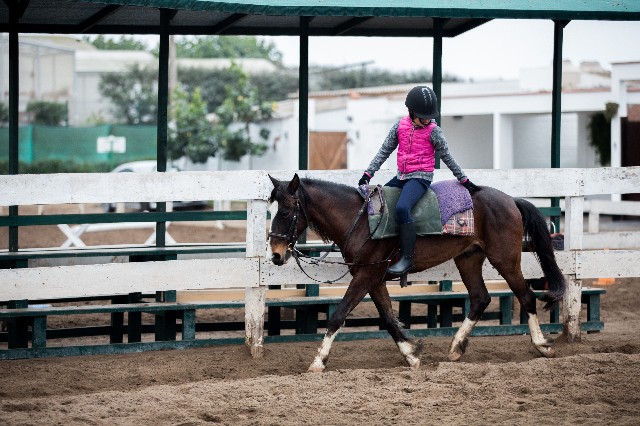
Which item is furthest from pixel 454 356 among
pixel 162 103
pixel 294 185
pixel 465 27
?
pixel 465 27

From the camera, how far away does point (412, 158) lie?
7.82 meters

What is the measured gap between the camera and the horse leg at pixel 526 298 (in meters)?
8.21

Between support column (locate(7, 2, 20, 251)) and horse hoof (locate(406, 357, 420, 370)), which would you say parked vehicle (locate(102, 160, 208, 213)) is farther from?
horse hoof (locate(406, 357, 420, 370))

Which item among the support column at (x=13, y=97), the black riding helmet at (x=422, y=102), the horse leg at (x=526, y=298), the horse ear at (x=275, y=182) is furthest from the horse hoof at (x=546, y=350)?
the support column at (x=13, y=97)

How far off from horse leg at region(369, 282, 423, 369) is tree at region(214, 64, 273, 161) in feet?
86.6

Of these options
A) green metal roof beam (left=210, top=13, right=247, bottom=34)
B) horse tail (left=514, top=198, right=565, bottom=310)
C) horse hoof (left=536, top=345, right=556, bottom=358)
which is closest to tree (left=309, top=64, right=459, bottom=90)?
green metal roof beam (left=210, top=13, right=247, bottom=34)

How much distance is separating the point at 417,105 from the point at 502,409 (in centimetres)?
267

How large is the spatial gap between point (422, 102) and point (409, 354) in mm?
1955

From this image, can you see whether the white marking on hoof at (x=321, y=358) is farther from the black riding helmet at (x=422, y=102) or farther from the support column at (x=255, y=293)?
the black riding helmet at (x=422, y=102)

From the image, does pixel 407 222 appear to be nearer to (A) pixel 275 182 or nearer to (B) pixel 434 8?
(A) pixel 275 182

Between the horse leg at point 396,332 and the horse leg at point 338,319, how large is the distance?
20 cm

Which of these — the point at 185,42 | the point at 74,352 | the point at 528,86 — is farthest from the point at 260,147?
the point at 185,42

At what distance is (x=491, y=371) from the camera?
23.0 feet

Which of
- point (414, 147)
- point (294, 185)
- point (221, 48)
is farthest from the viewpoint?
point (221, 48)
